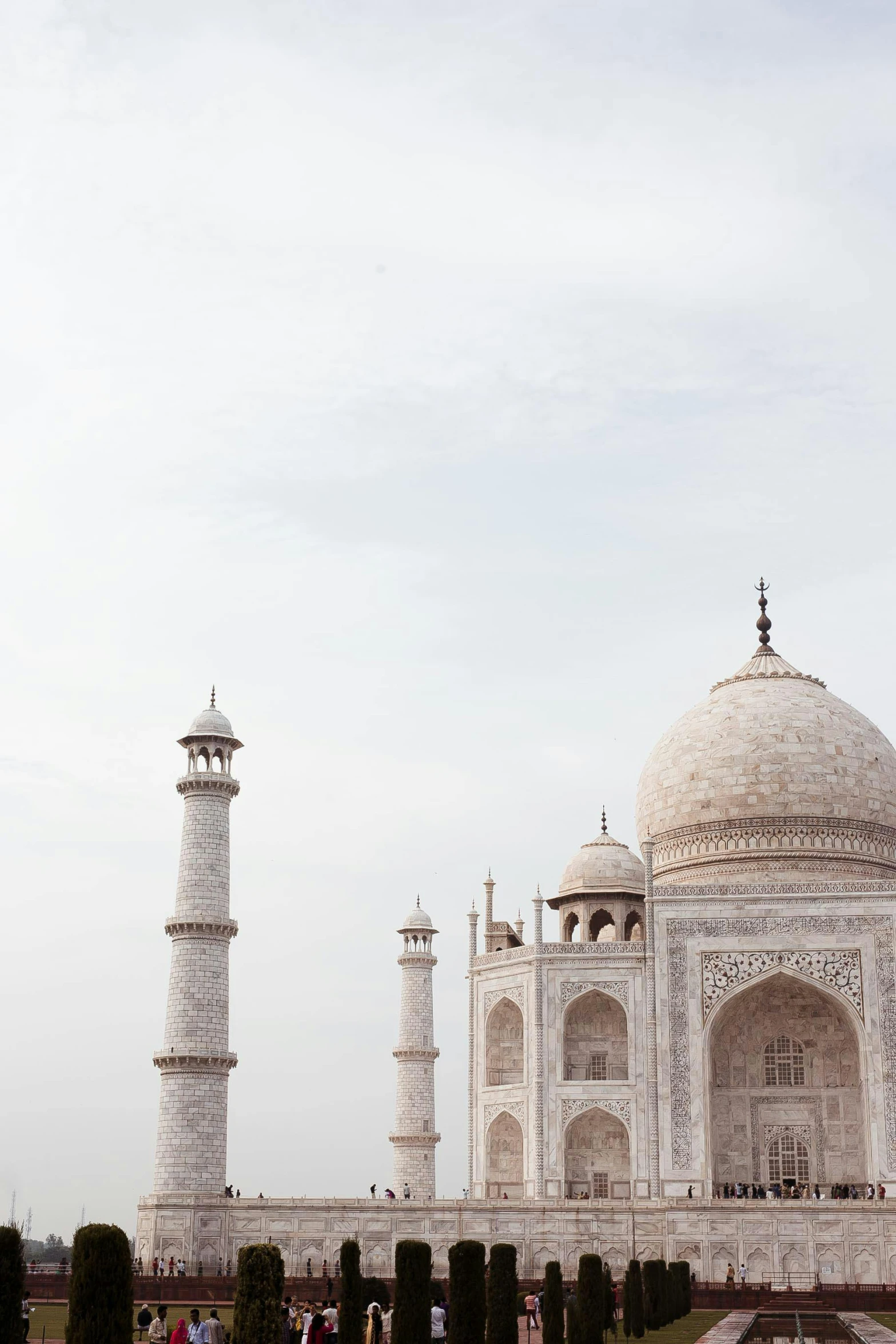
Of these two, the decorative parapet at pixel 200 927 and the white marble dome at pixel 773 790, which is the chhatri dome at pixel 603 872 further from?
the decorative parapet at pixel 200 927

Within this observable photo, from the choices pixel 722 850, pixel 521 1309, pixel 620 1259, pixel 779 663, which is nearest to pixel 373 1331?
pixel 521 1309

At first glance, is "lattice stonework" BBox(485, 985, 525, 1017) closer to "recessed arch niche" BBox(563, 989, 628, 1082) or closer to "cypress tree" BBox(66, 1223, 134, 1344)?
"recessed arch niche" BBox(563, 989, 628, 1082)

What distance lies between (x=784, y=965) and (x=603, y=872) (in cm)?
444

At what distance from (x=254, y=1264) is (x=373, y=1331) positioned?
2.96 meters

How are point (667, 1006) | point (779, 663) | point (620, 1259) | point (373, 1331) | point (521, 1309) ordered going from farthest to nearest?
point (779, 663) < point (667, 1006) < point (620, 1259) < point (521, 1309) < point (373, 1331)

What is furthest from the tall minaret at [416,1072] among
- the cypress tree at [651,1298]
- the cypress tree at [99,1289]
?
the cypress tree at [99,1289]

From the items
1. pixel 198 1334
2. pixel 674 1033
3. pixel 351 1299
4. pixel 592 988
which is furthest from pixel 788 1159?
pixel 198 1334

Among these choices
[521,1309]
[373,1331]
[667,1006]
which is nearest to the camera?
[373,1331]

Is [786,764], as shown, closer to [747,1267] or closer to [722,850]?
[722,850]

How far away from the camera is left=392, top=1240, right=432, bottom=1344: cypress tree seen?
42.7 feet

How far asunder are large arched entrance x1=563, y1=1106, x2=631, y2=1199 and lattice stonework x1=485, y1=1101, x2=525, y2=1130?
89 centimetres

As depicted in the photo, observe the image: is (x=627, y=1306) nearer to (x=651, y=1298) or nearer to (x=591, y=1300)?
(x=651, y=1298)

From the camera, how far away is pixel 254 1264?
37.4 ft

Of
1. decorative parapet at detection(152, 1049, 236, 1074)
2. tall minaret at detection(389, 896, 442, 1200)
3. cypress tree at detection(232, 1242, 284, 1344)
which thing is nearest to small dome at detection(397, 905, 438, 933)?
tall minaret at detection(389, 896, 442, 1200)
